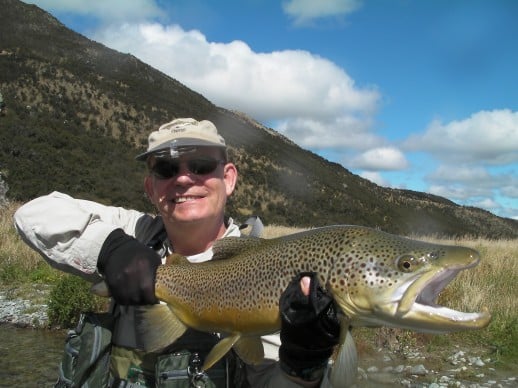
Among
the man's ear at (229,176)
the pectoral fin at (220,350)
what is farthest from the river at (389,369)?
the pectoral fin at (220,350)

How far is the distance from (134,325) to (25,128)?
2030 inches

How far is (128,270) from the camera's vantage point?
306 centimetres

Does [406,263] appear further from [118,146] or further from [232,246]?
[118,146]

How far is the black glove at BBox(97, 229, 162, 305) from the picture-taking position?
10.0ft

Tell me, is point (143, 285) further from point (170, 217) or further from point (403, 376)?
point (403, 376)

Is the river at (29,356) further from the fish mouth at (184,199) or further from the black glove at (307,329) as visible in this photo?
the black glove at (307,329)

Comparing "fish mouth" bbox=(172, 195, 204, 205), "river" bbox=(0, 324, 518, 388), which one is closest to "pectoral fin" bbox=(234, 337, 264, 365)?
"fish mouth" bbox=(172, 195, 204, 205)

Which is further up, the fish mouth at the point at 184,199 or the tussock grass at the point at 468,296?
the fish mouth at the point at 184,199

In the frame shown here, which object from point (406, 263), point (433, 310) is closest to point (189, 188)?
point (406, 263)

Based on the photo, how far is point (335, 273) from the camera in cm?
271

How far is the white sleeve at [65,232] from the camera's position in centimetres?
339

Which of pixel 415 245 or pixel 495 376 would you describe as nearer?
pixel 415 245

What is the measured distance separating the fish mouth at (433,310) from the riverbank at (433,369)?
446cm

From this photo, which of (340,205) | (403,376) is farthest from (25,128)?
(403,376)
